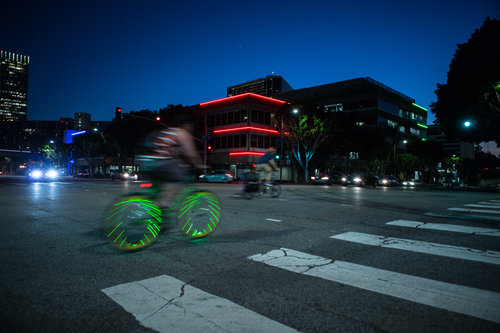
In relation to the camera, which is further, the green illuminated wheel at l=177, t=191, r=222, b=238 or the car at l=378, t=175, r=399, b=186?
the car at l=378, t=175, r=399, b=186

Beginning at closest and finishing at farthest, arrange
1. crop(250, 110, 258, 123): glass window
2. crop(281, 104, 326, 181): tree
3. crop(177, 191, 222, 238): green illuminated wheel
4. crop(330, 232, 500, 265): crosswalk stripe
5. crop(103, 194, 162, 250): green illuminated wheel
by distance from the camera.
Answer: crop(330, 232, 500, 265): crosswalk stripe < crop(103, 194, 162, 250): green illuminated wheel < crop(177, 191, 222, 238): green illuminated wheel < crop(281, 104, 326, 181): tree < crop(250, 110, 258, 123): glass window

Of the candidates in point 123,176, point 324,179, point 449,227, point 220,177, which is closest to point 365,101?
point 324,179

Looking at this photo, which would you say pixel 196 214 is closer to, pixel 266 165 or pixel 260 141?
pixel 266 165

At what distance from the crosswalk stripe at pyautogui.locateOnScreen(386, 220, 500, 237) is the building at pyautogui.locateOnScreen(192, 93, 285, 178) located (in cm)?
3820

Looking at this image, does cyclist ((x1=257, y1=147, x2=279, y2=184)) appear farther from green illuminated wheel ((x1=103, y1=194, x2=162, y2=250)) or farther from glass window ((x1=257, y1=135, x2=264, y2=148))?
glass window ((x1=257, y1=135, x2=264, y2=148))

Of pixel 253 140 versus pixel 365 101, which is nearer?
pixel 253 140

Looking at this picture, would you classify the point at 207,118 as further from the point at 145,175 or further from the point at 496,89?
the point at 145,175

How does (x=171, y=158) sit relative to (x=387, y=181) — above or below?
above

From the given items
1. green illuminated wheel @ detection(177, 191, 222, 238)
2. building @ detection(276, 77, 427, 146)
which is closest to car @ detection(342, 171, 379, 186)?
building @ detection(276, 77, 427, 146)

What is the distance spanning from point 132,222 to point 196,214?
3.63 feet

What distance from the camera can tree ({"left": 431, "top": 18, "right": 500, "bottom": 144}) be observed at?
79.1 ft

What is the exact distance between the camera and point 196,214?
5.23m

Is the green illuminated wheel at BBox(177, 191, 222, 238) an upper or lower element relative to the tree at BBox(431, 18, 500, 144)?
lower

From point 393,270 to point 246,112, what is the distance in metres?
44.4
